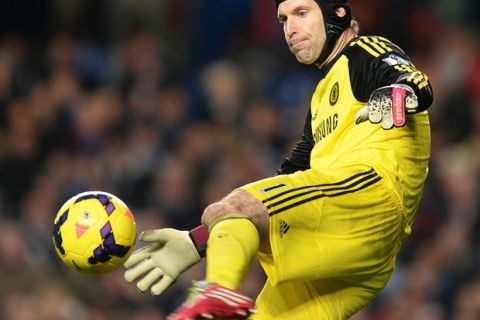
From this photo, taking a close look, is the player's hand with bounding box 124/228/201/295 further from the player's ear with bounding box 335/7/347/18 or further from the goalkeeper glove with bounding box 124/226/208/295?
the player's ear with bounding box 335/7/347/18

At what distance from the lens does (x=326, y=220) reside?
17.7ft

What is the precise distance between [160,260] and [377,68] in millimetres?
1337

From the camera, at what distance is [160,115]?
37.8ft

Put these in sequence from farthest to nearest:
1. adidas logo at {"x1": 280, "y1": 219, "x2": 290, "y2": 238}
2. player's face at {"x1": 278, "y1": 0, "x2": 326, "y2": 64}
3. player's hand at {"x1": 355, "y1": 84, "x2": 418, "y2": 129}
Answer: player's face at {"x1": 278, "y1": 0, "x2": 326, "y2": 64} < adidas logo at {"x1": 280, "y1": 219, "x2": 290, "y2": 238} < player's hand at {"x1": 355, "y1": 84, "x2": 418, "y2": 129}

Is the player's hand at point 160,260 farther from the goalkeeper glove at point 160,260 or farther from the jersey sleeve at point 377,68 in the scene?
the jersey sleeve at point 377,68

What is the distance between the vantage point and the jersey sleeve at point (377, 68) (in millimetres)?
5457

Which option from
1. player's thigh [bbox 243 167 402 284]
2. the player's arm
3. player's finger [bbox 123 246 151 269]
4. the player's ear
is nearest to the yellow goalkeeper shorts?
player's thigh [bbox 243 167 402 284]

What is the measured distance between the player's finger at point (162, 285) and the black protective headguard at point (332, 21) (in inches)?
53.9

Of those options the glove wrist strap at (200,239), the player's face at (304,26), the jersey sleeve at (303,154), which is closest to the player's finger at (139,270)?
the glove wrist strap at (200,239)

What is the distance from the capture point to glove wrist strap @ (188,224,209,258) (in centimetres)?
586

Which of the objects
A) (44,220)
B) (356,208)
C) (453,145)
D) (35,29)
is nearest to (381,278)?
(356,208)

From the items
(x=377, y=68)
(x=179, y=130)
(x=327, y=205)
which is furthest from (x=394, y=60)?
(x=179, y=130)

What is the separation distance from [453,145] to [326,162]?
4.59 meters

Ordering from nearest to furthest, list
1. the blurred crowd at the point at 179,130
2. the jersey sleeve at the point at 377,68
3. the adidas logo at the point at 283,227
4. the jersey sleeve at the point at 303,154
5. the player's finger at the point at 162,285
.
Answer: the adidas logo at the point at 283,227, the jersey sleeve at the point at 377,68, the player's finger at the point at 162,285, the jersey sleeve at the point at 303,154, the blurred crowd at the point at 179,130
